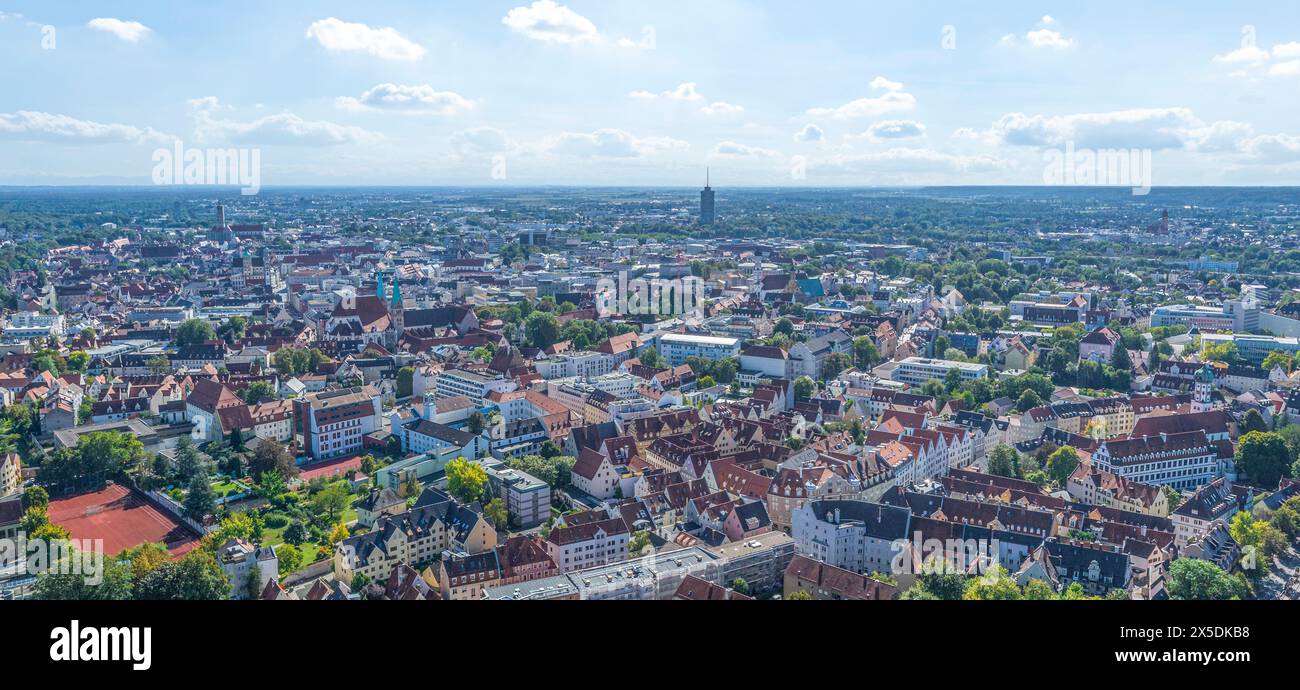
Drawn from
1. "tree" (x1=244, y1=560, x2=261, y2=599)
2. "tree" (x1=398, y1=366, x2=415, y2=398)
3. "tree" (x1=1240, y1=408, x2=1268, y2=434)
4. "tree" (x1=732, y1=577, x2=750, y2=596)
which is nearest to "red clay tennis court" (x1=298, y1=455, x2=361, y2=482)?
"tree" (x1=398, y1=366, x2=415, y2=398)

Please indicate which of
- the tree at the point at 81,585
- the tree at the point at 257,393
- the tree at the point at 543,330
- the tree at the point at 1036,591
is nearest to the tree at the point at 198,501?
the tree at the point at 81,585

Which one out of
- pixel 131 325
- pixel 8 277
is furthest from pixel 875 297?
pixel 8 277

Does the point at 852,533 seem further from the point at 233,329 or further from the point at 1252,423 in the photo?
the point at 233,329

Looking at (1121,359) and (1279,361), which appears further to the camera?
(1121,359)

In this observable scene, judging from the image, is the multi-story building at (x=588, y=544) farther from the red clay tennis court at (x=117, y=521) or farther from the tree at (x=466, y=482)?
the red clay tennis court at (x=117, y=521)

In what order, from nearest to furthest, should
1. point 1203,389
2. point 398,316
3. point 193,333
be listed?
point 1203,389 → point 193,333 → point 398,316

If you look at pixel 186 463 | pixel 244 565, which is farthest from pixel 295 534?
pixel 186 463

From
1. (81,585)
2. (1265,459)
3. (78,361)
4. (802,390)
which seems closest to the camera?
(81,585)

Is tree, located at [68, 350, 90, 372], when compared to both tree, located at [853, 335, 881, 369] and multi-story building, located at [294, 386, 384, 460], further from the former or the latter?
tree, located at [853, 335, 881, 369]
